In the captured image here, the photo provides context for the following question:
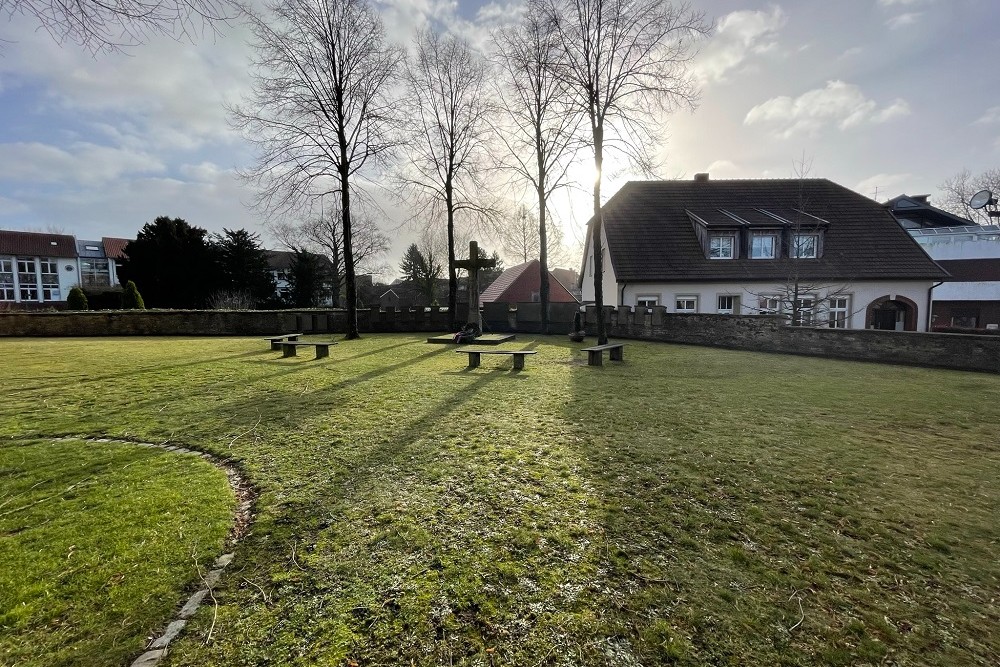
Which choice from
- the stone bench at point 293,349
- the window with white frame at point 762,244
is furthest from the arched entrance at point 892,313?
the stone bench at point 293,349

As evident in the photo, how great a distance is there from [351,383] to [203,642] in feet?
21.6

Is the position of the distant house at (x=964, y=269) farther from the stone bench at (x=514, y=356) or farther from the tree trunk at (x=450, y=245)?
the stone bench at (x=514, y=356)

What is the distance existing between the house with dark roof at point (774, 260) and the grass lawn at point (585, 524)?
43.0 ft

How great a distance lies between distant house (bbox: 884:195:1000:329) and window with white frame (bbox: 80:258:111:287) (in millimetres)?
82048

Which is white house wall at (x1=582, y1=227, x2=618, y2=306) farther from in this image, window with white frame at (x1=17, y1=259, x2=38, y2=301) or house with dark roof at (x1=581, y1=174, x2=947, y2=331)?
window with white frame at (x1=17, y1=259, x2=38, y2=301)

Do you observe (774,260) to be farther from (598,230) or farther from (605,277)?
(598,230)

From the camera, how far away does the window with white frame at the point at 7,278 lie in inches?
2009

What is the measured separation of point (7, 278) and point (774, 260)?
78.8 metres

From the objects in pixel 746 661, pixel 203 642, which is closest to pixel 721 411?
pixel 746 661

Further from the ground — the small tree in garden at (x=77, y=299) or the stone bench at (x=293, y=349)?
the small tree in garden at (x=77, y=299)

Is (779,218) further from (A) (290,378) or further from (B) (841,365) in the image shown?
(A) (290,378)

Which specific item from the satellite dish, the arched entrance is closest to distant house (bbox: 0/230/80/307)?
the arched entrance

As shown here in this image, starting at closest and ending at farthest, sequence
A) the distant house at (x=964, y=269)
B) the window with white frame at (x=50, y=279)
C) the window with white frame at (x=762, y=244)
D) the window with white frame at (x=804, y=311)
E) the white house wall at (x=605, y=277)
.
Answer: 1. the window with white frame at (x=804, y=311)
2. the window with white frame at (x=762, y=244)
3. the white house wall at (x=605, y=277)
4. the distant house at (x=964, y=269)
5. the window with white frame at (x=50, y=279)

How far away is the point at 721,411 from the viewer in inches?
256
